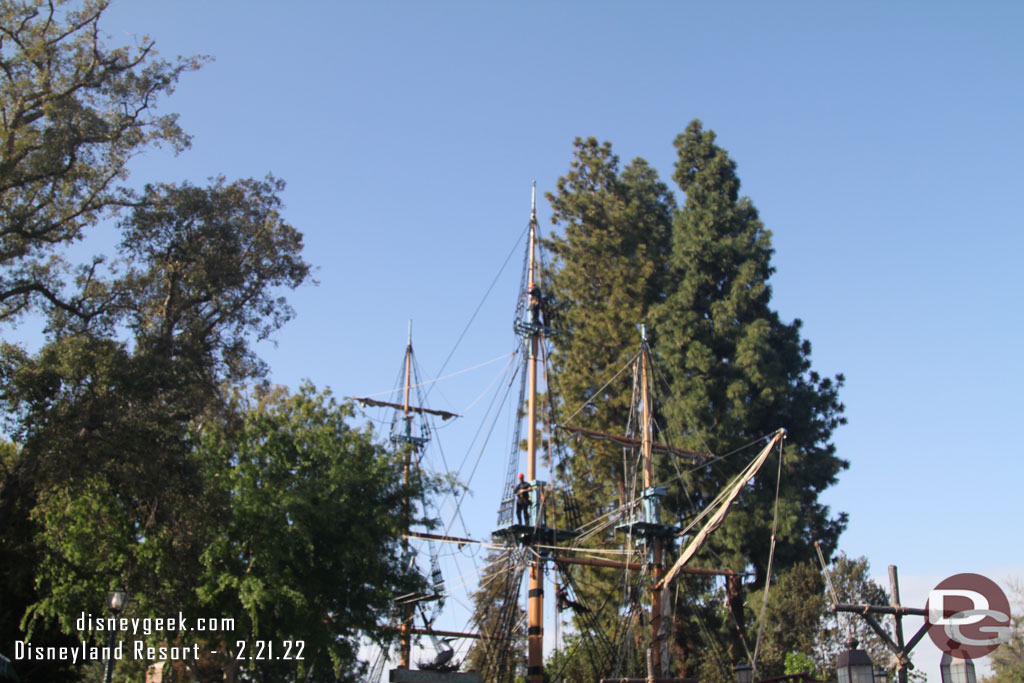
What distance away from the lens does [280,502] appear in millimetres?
23328

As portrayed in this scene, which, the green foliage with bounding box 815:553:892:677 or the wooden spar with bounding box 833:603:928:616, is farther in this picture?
the green foliage with bounding box 815:553:892:677

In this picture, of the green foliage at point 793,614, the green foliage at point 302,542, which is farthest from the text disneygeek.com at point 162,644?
the green foliage at point 793,614

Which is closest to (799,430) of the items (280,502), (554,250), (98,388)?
(554,250)

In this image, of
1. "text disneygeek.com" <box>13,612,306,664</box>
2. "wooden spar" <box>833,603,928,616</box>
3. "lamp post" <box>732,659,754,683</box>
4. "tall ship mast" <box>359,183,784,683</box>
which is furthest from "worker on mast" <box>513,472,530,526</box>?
"wooden spar" <box>833,603,928,616</box>

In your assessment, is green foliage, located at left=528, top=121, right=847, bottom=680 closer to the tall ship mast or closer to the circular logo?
the tall ship mast

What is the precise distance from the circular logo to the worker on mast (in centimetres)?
2218

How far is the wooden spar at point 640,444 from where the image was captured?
116ft

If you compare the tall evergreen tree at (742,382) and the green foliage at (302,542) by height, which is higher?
the tall evergreen tree at (742,382)

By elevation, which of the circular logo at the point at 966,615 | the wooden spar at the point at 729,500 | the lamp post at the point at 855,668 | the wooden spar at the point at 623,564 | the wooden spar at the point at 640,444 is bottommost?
the lamp post at the point at 855,668

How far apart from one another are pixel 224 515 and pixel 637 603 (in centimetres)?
1828

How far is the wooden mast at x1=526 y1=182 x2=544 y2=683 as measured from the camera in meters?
32.2

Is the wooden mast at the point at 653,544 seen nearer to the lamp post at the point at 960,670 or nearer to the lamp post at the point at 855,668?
the lamp post at the point at 960,670

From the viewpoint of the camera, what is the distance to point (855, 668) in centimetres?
1145

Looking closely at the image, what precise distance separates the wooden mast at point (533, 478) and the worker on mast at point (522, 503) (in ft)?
1.02
